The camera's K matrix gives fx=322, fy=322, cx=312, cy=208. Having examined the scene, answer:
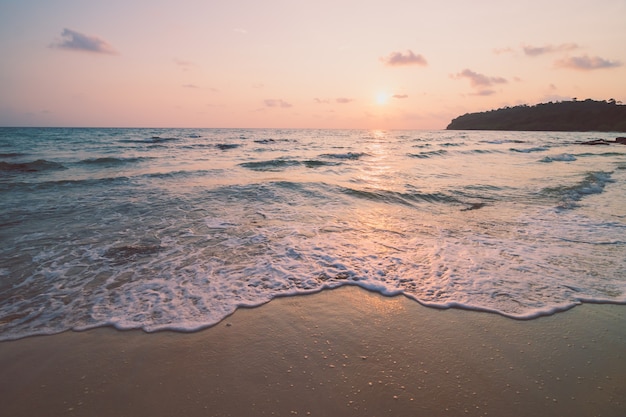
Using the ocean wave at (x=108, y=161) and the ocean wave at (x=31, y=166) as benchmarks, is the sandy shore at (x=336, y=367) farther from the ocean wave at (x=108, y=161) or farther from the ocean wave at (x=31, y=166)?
the ocean wave at (x=108, y=161)

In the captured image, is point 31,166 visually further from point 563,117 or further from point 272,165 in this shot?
point 563,117

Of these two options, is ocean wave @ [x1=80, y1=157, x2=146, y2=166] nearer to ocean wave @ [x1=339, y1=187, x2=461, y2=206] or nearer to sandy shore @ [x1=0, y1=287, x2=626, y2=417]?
ocean wave @ [x1=339, y1=187, x2=461, y2=206]

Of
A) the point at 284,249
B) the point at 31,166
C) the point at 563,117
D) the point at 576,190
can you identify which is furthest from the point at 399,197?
the point at 563,117

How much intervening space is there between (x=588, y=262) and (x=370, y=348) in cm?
489

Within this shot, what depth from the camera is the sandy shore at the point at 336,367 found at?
261 cm

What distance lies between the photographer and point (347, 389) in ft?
9.09

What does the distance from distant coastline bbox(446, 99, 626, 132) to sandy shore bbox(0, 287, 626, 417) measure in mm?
106576

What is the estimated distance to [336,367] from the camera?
3.05 metres

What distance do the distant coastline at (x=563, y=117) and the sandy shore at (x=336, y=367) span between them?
10658cm

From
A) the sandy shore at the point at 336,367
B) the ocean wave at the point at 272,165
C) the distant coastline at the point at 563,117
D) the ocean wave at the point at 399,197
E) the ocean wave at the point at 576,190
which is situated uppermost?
the distant coastline at the point at 563,117

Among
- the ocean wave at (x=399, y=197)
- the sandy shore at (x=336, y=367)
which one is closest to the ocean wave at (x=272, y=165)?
the ocean wave at (x=399, y=197)

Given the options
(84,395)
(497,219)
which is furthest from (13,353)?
(497,219)

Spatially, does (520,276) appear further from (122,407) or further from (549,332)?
(122,407)

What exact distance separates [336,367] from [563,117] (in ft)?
410
